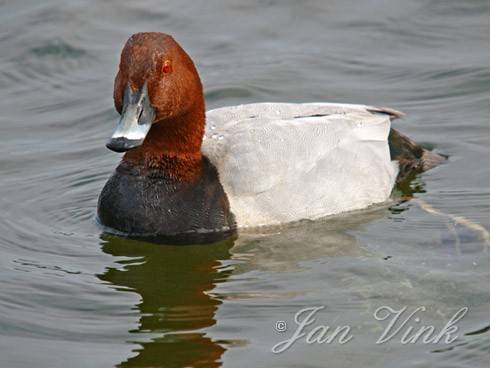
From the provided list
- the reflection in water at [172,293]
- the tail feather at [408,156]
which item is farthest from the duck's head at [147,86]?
the tail feather at [408,156]

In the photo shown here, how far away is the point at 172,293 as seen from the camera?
6.85 meters

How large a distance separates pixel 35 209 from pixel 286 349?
306 centimetres

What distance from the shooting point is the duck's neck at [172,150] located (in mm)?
7637

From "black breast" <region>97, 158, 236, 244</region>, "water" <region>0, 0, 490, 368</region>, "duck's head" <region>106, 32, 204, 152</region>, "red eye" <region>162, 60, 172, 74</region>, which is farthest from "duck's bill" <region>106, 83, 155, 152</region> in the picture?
"water" <region>0, 0, 490, 368</region>

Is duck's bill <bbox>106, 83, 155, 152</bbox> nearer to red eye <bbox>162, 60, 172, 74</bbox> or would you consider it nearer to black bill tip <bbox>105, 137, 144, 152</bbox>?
black bill tip <bbox>105, 137, 144, 152</bbox>

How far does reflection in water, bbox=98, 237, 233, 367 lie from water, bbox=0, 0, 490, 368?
13 mm

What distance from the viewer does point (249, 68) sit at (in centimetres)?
1120

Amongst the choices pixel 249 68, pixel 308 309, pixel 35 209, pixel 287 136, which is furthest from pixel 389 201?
pixel 249 68

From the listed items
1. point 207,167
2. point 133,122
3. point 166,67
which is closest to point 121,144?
point 133,122

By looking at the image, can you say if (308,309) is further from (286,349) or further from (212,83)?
(212,83)

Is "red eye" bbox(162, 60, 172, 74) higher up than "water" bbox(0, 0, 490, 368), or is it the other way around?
"red eye" bbox(162, 60, 172, 74)

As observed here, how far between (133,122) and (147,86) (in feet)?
1.03

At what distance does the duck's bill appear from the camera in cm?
688

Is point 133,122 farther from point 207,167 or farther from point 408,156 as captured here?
point 408,156
